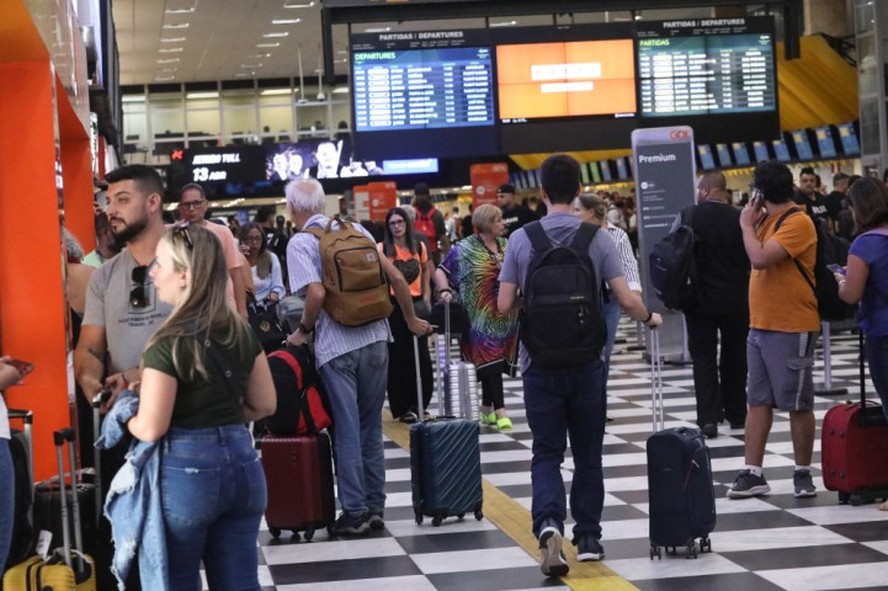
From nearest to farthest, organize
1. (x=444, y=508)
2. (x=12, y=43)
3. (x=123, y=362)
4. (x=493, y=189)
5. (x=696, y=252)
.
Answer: (x=123, y=362), (x=12, y=43), (x=444, y=508), (x=696, y=252), (x=493, y=189)

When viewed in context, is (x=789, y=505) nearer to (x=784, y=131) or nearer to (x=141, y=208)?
(x=141, y=208)

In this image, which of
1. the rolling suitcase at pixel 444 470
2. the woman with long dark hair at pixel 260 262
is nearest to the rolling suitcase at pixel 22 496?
the rolling suitcase at pixel 444 470

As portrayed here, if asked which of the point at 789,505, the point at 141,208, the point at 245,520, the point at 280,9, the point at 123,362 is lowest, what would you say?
the point at 789,505

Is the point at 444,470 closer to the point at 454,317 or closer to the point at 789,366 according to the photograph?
the point at 789,366

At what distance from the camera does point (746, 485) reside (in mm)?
7844

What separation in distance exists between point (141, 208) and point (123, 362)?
493mm

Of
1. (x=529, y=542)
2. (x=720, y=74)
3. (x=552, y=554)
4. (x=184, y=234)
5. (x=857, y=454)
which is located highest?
(x=720, y=74)

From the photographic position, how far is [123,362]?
5.02 m

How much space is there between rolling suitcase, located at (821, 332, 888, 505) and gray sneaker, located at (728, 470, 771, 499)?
1.17ft

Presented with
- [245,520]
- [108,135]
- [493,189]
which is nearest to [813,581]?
[245,520]

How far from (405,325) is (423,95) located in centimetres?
636

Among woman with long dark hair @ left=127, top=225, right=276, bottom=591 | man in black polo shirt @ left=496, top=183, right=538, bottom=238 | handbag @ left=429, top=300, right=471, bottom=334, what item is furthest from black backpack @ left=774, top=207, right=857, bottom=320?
man in black polo shirt @ left=496, top=183, right=538, bottom=238

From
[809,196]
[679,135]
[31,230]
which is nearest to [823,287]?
[31,230]

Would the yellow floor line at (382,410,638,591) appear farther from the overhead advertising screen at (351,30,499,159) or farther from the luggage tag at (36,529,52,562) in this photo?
the overhead advertising screen at (351,30,499,159)
